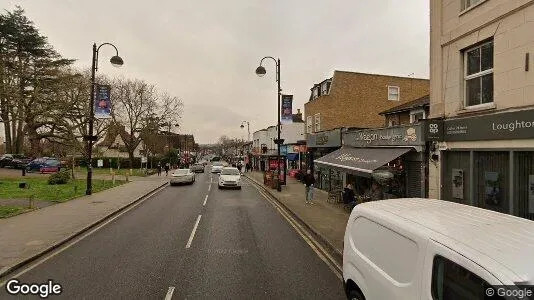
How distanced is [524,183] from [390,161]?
549cm

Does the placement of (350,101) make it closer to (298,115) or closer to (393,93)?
(393,93)

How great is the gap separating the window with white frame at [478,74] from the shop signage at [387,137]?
7.60 ft

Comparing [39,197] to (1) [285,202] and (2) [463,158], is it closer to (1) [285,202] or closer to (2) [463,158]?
(1) [285,202]

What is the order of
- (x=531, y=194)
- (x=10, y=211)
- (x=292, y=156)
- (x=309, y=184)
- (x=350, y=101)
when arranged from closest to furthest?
(x=531, y=194) < (x=10, y=211) < (x=309, y=184) < (x=350, y=101) < (x=292, y=156)

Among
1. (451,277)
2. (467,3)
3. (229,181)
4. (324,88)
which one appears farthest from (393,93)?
(451,277)

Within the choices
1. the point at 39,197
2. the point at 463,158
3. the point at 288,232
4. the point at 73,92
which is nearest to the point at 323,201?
the point at 288,232

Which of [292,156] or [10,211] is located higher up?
[292,156]

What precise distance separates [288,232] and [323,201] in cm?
781

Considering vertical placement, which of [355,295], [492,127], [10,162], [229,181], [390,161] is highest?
[492,127]

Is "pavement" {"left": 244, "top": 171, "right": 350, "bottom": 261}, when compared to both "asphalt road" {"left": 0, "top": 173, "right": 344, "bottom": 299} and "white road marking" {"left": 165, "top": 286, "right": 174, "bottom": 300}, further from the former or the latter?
"white road marking" {"left": 165, "top": 286, "right": 174, "bottom": 300}

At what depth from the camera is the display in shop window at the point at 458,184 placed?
1109 cm

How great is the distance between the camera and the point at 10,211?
15797mm

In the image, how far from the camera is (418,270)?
12.4ft

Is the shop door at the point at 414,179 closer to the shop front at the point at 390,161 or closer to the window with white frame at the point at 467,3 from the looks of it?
the shop front at the point at 390,161
